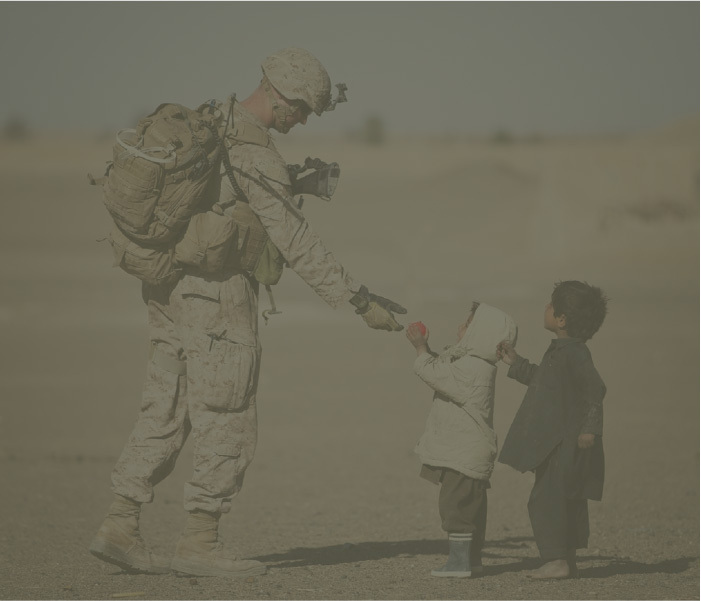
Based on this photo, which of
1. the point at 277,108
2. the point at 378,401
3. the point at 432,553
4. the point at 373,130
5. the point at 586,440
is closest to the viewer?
the point at 586,440

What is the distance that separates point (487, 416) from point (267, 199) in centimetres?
133

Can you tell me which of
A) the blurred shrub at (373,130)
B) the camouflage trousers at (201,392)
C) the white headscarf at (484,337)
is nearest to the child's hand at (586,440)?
the white headscarf at (484,337)

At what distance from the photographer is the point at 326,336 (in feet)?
71.2

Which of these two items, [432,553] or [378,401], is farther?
[378,401]

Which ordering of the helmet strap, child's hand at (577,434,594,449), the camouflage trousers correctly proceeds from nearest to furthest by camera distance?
child's hand at (577,434,594,449) < the camouflage trousers < the helmet strap

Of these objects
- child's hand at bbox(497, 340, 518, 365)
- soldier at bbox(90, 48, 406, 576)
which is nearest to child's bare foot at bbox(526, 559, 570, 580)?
child's hand at bbox(497, 340, 518, 365)

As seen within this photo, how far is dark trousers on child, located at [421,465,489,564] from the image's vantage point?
18.2ft

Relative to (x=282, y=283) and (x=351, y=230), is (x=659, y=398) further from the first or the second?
(x=351, y=230)

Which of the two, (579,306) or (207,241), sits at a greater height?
(207,241)

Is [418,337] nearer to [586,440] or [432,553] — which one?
[586,440]

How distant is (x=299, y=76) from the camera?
18.5ft

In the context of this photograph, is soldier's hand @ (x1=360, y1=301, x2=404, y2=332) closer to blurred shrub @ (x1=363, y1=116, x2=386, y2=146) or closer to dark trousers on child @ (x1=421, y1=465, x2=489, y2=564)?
dark trousers on child @ (x1=421, y1=465, x2=489, y2=564)

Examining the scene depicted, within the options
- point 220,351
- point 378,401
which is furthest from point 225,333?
point 378,401

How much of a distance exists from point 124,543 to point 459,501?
4.81ft
